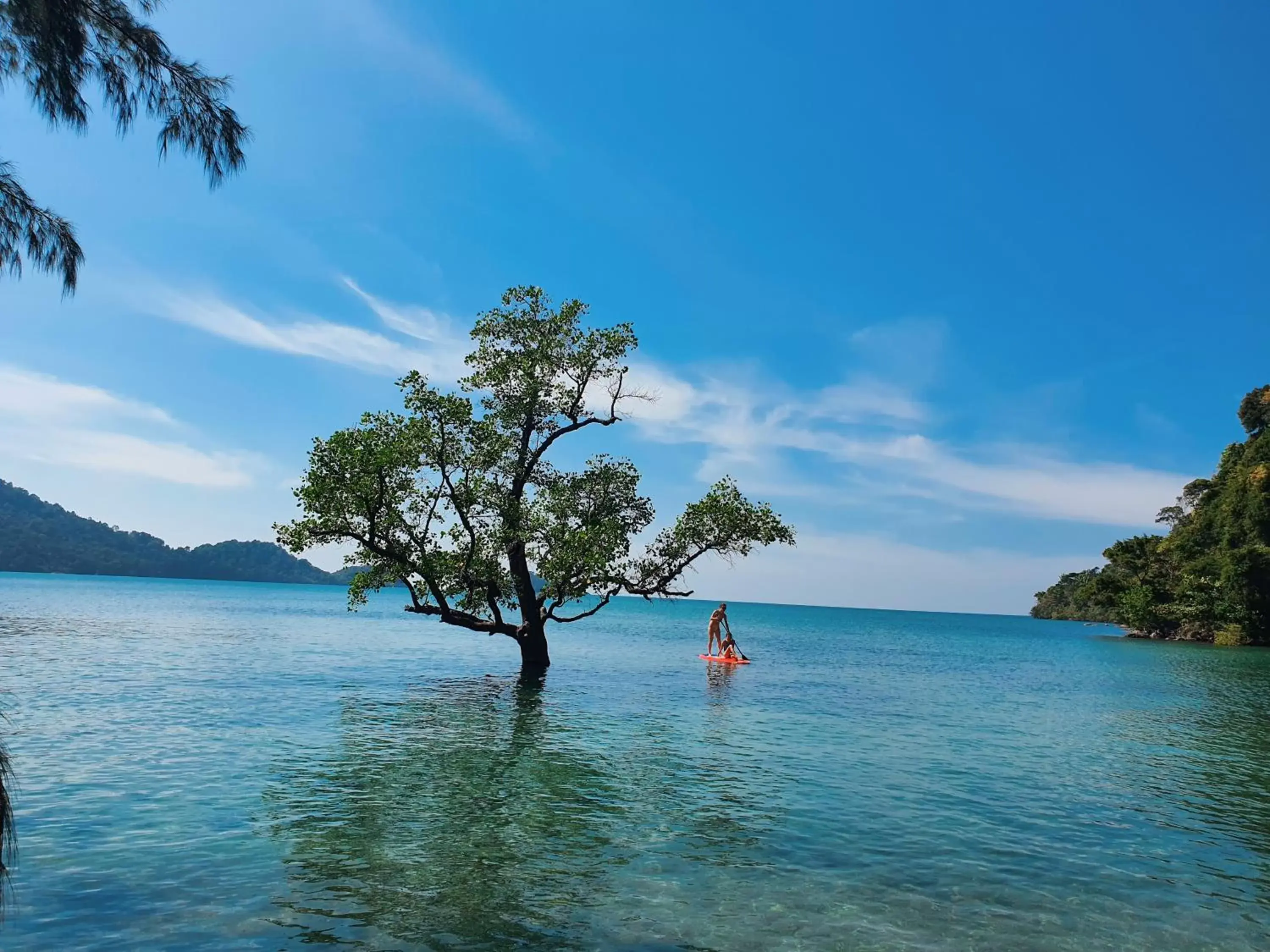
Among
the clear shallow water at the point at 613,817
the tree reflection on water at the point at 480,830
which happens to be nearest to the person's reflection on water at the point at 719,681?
the clear shallow water at the point at 613,817

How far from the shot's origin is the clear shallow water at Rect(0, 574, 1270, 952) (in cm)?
924

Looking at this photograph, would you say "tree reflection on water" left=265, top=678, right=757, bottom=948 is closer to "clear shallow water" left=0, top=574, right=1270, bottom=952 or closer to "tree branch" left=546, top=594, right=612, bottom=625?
"clear shallow water" left=0, top=574, right=1270, bottom=952

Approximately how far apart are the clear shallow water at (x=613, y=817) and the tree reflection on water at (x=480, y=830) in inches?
2.5

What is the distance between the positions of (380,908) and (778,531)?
2616cm

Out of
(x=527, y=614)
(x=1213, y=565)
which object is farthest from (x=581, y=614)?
(x=1213, y=565)

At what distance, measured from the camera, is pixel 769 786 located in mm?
16609

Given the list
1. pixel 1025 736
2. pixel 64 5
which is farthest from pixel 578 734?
pixel 64 5

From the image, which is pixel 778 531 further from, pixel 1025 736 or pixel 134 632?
pixel 134 632

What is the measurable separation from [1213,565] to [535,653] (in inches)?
3538

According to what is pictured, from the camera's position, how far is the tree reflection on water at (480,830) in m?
9.08

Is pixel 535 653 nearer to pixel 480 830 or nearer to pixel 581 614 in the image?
pixel 581 614

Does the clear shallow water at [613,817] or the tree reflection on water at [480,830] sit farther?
the clear shallow water at [613,817]

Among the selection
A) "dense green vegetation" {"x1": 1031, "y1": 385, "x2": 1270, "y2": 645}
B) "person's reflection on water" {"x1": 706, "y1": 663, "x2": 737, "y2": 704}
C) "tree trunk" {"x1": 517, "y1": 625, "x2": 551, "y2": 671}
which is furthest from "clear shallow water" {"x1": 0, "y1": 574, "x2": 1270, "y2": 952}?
"dense green vegetation" {"x1": 1031, "y1": 385, "x2": 1270, "y2": 645}

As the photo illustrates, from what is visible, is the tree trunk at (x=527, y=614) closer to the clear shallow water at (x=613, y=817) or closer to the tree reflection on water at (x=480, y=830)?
the clear shallow water at (x=613, y=817)
